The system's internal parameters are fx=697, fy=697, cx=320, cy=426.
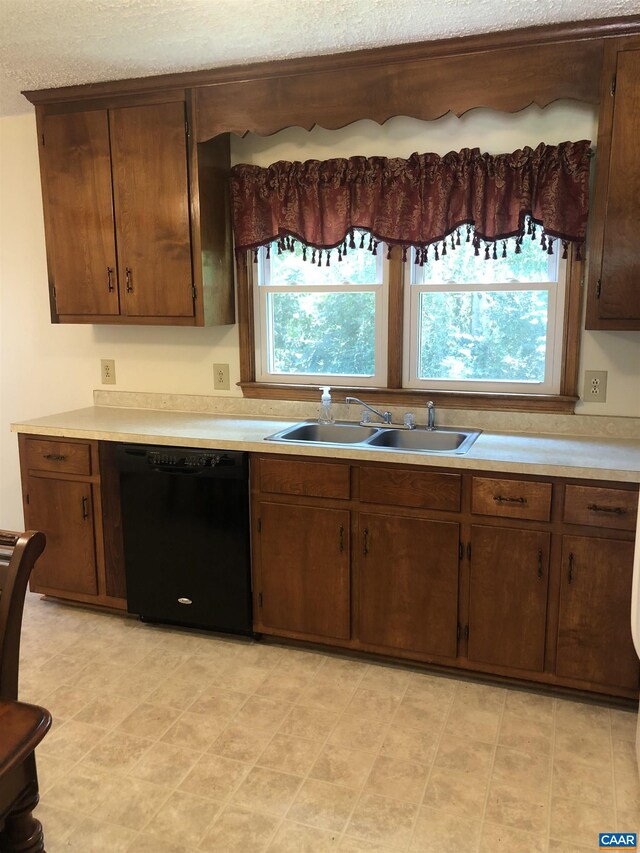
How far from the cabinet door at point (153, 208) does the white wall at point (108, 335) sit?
33cm

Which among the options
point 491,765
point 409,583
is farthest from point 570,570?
point 491,765

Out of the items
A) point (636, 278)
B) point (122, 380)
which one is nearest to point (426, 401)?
point (636, 278)

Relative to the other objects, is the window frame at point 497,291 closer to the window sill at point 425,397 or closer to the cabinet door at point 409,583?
the window sill at point 425,397

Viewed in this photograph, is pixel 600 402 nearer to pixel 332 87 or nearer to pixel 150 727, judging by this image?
pixel 332 87

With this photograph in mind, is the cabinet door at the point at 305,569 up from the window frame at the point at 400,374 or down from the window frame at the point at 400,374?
down

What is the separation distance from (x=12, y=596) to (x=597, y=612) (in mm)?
1951

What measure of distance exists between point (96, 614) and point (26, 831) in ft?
6.34

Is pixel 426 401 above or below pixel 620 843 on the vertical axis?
above

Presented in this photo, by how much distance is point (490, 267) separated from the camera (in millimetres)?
2996

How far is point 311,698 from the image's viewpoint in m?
2.63

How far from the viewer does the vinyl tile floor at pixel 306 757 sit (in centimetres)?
198

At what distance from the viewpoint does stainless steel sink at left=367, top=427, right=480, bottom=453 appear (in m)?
2.96

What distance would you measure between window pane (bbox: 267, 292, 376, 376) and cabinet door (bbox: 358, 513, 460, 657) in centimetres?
86

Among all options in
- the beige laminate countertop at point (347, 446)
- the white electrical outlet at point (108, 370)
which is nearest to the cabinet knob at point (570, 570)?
the beige laminate countertop at point (347, 446)
